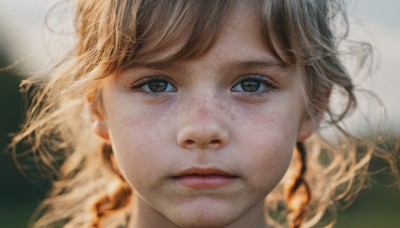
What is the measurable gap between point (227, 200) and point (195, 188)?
119mm

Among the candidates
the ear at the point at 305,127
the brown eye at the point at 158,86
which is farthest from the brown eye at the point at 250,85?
the ear at the point at 305,127

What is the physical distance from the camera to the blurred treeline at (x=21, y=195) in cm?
868

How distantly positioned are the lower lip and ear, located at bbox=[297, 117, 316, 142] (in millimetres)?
544

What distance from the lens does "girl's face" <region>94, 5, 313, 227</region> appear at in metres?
2.49

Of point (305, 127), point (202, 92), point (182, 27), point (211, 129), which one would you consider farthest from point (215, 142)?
point (305, 127)

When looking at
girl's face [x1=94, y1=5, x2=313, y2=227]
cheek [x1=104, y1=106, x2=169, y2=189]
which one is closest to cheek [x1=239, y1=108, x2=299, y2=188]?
girl's face [x1=94, y1=5, x2=313, y2=227]

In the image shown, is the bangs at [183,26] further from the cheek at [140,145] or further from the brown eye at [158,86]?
the cheek at [140,145]

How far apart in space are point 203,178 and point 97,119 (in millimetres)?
662

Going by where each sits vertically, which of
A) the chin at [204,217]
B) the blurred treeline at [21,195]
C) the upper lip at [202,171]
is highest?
the upper lip at [202,171]

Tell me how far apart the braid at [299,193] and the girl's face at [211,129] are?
83 centimetres

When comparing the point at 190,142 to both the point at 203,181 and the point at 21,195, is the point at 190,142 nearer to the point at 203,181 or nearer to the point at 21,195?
the point at 203,181

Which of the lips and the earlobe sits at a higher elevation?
the lips

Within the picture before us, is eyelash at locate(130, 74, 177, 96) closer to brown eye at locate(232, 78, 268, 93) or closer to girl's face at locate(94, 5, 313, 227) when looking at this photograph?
girl's face at locate(94, 5, 313, 227)

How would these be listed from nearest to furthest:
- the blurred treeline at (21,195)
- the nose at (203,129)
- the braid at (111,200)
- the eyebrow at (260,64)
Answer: the nose at (203,129)
the eyebrow at (260,64)
the braid at (111,200)
the blurred treeline at (21,195)
